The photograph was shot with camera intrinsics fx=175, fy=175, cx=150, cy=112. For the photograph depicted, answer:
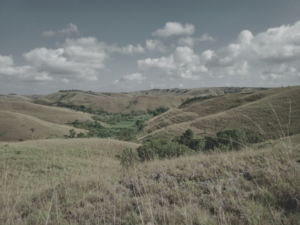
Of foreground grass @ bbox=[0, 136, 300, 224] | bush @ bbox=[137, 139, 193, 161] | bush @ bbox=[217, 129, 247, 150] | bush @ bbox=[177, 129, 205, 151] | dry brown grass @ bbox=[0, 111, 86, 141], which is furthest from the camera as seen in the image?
dry brown grass @ bbox=[0, 111, 86, 141]

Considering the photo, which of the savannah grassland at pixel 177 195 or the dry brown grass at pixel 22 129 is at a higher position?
the savannah grassland at pixel 177 195

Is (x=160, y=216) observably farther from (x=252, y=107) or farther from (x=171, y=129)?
(x=252, y=107)

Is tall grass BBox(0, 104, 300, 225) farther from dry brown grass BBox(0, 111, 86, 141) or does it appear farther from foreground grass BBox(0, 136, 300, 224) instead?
dry brown grass BBox(0, 111, 86, 141)

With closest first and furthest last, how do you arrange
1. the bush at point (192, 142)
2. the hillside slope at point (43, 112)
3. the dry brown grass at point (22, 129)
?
the bush at point (192, 142)
the dry brown grass at point (22, 129)
the hillside slope at point (43, 112)

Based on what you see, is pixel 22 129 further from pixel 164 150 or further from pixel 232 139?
pixel 232 139

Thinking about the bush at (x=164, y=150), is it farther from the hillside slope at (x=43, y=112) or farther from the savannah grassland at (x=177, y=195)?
the hillside slope at (x=43, y=112)

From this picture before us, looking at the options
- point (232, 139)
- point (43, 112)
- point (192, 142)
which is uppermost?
point (43, 112)

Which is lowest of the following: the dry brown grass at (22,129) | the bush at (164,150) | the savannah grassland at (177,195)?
the dry brown grass at (22,129)

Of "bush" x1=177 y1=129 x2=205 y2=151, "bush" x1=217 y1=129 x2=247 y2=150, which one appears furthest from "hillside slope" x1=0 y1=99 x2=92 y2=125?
"bush" x1=217 y1=129 x2=247 y2=150

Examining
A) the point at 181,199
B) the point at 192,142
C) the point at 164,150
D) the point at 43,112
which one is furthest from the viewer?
the point at 43,112

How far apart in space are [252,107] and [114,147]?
5051 cm

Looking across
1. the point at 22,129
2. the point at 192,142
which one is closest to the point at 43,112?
the point at 22,129

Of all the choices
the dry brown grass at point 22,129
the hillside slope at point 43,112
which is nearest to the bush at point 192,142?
the dry brown grass at point 22,129

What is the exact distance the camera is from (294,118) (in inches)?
1919
